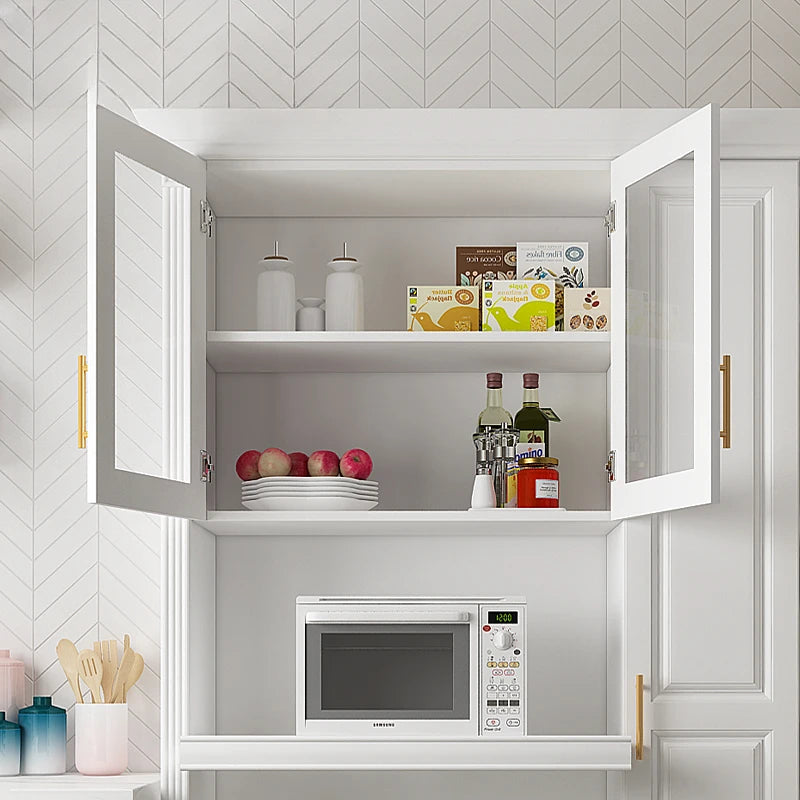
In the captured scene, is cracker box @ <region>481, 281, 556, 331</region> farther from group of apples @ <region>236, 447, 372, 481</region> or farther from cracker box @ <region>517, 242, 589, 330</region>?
group of apples @ <region>236, 447, 372, 481</region>

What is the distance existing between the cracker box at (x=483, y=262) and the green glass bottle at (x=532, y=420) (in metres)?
0.21

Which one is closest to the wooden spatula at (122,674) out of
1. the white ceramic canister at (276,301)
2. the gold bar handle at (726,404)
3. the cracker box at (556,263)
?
the white ceramic canister at (276,301)

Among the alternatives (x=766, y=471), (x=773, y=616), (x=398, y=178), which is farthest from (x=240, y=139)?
(x=773, y=616)

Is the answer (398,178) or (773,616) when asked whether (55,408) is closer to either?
(398,178)

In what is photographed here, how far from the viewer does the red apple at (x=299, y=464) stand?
225 centimetres

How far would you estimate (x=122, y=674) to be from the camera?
2.32 m

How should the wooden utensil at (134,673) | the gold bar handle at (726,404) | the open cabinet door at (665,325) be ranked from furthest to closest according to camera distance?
the wooden utensil at (134,673) < the gold bar handle at (726,404) < the open cabinet door at (665,325)

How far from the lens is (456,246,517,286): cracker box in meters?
2.31

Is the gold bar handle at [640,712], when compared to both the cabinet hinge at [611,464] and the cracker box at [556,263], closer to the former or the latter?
the cabinet hinge at [611,464]

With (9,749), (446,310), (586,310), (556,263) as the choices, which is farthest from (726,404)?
(9,749)

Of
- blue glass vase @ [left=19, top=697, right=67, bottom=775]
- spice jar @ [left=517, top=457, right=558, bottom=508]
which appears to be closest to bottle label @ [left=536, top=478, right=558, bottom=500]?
spice jar @ [left=517, top=457, right=558, bottom=508]

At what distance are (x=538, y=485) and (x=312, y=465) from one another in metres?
0.42

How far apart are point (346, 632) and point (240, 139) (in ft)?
2.99

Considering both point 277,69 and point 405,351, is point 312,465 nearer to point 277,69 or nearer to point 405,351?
point 405,351
